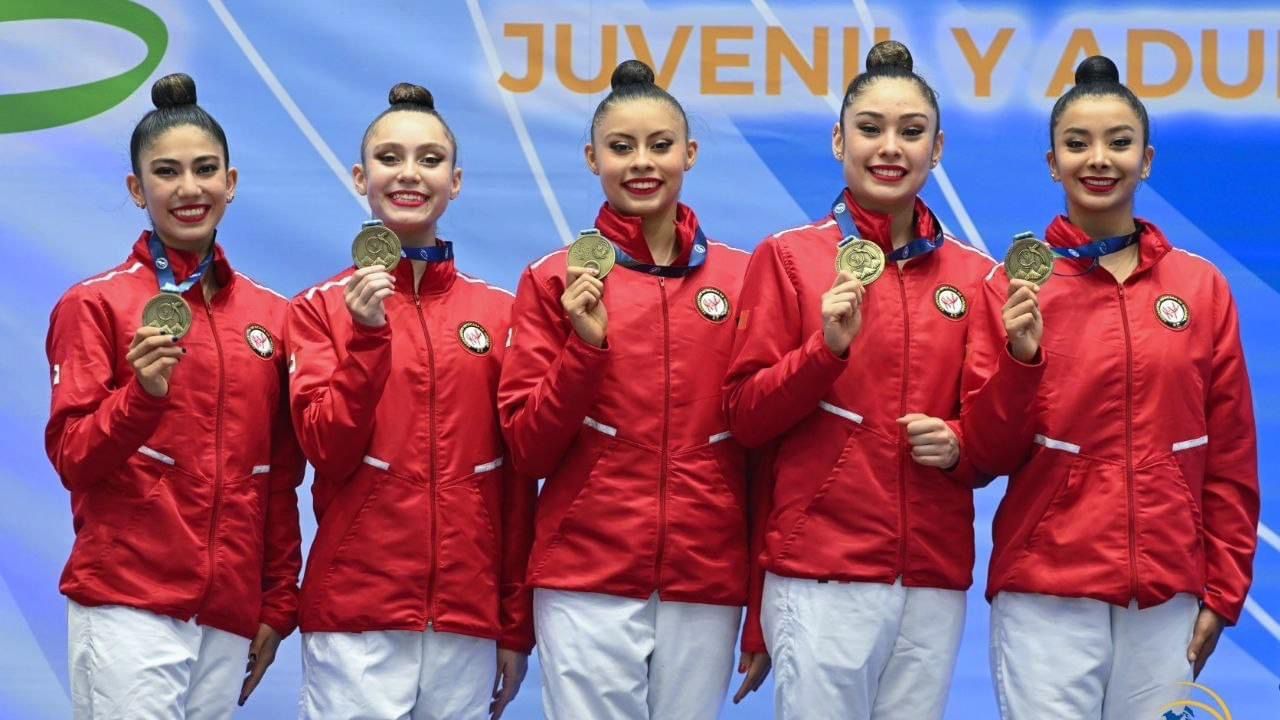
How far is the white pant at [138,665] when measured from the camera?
13.2 ft

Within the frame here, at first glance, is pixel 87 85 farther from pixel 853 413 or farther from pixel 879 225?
pixel 853 413

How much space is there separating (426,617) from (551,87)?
1921mm

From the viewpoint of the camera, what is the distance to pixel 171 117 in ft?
14.4

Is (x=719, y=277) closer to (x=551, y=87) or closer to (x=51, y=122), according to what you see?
(x=551, y=87)

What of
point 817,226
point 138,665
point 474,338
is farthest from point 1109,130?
point 138,665

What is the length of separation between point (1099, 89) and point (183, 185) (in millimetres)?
2124

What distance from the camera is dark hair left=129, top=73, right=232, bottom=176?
4.38m

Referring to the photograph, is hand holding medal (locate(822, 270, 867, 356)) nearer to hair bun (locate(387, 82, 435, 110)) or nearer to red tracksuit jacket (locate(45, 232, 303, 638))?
hair bun (locate(387, 82, 435, 110))

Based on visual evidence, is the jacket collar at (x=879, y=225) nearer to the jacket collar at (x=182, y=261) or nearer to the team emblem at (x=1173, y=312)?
the team emblem at (x=1173, y=312)

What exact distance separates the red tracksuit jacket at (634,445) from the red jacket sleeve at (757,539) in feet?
0.09

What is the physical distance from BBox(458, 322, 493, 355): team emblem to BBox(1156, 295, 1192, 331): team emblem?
153cm

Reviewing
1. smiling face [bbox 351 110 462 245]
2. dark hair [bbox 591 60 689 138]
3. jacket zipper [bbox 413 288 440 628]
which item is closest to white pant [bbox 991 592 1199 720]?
jacket zipper [bbox 413 288 440 628]

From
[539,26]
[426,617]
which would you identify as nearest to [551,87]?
[539,26]

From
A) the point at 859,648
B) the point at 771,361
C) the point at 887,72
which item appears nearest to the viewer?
the point at 859,648
